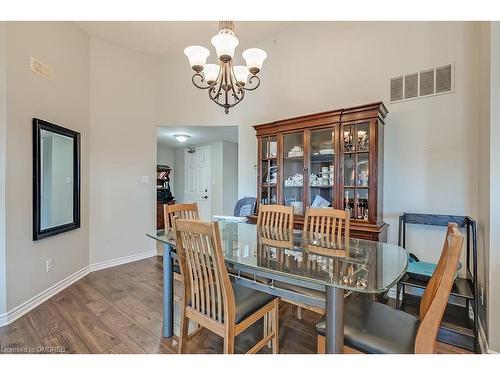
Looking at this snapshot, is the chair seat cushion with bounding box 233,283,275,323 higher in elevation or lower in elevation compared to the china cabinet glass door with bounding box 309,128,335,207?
lower

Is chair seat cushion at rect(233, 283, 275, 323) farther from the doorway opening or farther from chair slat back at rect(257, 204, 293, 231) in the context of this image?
the doorway opening

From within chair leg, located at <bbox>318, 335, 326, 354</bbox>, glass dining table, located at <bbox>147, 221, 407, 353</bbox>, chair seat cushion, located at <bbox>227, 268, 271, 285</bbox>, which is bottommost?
chair leg, located at <bbox>318, 335, 326, 354</bbox>

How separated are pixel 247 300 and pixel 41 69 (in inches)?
119

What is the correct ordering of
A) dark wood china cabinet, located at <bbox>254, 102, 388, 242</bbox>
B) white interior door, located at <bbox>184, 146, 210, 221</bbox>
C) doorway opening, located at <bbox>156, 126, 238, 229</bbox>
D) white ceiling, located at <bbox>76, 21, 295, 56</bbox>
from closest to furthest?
dark wood china cabinet, located at <bbox>254, 102, 388, 242</bbox>, white ceiling, located at <bbox>76, 21, 295, 56</bbox>, doorway opening, located at <bbox>156, 126, 238, 229</bbox>, white interior door, located at <bbox>184, 146, 210, 221</bbox>

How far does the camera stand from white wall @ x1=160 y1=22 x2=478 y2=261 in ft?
7.71

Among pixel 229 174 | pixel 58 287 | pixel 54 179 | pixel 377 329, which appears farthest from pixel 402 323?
pixel 229 174

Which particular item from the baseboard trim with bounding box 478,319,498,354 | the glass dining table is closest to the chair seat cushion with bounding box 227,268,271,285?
the glass dining table

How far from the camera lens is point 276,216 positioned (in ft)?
8.36

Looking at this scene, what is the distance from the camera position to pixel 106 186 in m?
3.58

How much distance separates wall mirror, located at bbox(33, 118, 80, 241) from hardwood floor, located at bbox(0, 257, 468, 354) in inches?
29.9

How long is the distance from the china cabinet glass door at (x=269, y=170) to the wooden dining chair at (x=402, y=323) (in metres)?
1.97

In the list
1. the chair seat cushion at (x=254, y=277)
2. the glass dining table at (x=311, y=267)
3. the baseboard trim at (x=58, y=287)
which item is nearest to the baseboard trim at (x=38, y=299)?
the baseboard trim at (x=58, y=287)

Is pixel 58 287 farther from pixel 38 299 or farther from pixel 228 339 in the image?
pixel 228 339

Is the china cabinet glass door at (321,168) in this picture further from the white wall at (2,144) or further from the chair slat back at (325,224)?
the white wall at (2,144)
